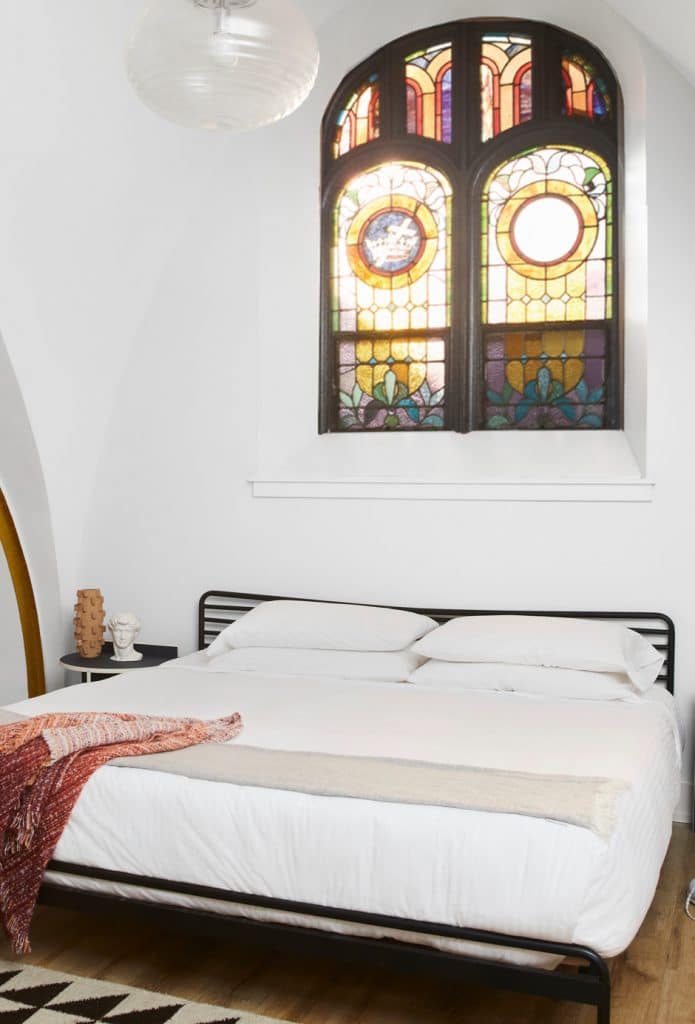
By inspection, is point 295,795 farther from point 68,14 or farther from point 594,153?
point 594,153

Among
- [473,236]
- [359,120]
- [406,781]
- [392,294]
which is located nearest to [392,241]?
[392,294]

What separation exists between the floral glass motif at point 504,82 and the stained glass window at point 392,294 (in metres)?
0.34

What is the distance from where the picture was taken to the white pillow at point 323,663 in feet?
12.6

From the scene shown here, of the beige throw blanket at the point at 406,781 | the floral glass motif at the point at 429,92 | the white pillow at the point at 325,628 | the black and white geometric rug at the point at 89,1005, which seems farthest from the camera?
the floral glass motif at the point at 429,92

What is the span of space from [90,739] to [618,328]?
274cm

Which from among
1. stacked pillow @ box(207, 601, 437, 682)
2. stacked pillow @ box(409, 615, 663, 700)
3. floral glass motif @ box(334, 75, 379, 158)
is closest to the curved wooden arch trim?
stacked pillow @ box(207, 601, 437, 682)

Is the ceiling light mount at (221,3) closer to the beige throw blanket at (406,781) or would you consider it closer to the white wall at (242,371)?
the white wall at (242,371)

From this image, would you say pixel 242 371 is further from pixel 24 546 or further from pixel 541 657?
pixel 541 657

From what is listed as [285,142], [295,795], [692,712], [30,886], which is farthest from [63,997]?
[285,142]

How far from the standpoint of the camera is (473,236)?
452cm

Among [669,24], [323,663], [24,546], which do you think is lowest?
[323,663]

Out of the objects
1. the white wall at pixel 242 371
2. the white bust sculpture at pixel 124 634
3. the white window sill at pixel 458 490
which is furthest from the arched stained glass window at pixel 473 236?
the white bust sculpture at pixel 124 634

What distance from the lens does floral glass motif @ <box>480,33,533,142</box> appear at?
449 centimetres

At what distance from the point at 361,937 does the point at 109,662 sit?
2.38m
